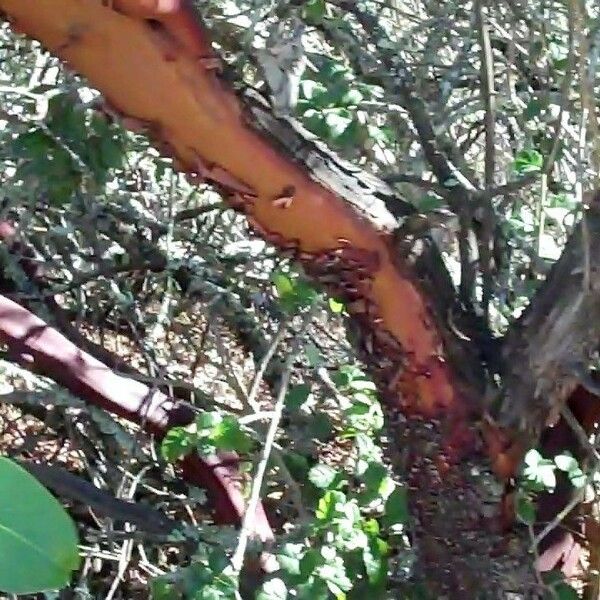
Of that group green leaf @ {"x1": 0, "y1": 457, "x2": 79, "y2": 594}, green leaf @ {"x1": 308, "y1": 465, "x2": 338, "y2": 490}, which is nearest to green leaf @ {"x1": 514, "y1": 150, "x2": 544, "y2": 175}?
green leaf @ {"x1": 308, "y1": 465, "x2": 338, "y2": 490}

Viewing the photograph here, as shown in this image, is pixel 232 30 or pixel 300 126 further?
pixel 232 30

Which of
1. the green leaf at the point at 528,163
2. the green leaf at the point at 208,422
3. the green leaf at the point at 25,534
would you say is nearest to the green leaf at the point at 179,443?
the green leaf at the point at 208,422

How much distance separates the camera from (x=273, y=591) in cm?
109

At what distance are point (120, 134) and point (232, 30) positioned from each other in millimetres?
196

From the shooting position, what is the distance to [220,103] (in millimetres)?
906

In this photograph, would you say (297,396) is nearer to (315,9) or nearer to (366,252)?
(366,252)

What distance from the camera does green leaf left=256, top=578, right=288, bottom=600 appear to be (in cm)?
108

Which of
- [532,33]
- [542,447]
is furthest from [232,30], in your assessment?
[542,447]

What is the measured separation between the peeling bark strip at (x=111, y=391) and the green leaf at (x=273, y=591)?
166 mm

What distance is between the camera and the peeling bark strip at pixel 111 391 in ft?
4.24

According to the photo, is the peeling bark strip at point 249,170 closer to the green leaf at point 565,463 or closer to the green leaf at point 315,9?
the green leaf at point 565,463

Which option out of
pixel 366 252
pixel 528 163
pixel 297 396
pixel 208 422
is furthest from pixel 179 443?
pixel 528 163

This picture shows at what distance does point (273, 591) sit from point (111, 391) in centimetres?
35

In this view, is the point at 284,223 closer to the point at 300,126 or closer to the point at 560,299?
the point at 300,126
